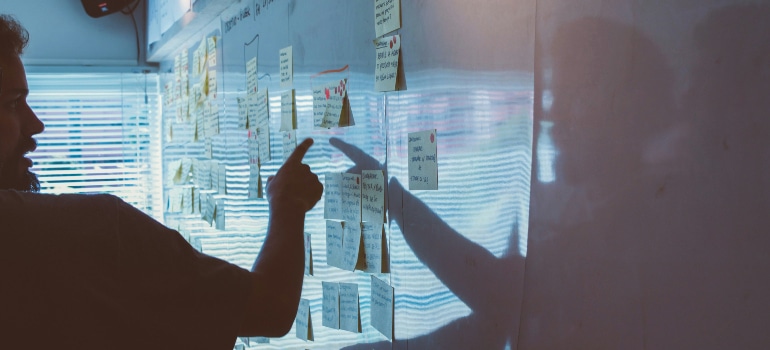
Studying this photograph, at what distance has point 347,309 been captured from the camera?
1.46 m

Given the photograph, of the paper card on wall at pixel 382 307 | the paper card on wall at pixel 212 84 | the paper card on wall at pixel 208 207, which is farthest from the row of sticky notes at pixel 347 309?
the paper card on wall at pixel 212 84

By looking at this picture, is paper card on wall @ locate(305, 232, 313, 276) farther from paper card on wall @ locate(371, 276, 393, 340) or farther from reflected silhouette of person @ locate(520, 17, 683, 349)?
reflected silhouette of person @ locate(520, 17, 683, 349)

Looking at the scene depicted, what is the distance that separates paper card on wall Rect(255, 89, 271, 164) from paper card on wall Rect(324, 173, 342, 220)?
377 mm

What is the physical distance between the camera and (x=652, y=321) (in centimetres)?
72

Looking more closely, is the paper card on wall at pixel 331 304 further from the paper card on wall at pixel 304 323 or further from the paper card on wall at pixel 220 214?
the paper card on wall at pixel 220 214

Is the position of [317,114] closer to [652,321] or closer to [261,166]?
[261,166]

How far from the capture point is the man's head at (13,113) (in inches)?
46.2

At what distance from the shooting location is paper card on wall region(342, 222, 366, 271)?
1376 mm

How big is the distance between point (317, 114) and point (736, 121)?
1.02 metres

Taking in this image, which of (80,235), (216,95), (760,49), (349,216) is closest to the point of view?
(760,49)

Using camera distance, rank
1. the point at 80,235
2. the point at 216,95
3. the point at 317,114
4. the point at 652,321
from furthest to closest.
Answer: the point at 216,95, the point at 317,114, the point at 80,235, the point at 652,321

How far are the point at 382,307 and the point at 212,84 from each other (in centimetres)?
130

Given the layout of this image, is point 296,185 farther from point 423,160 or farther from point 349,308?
point 423,160

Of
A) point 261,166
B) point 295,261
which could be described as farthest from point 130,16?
point 295,261
